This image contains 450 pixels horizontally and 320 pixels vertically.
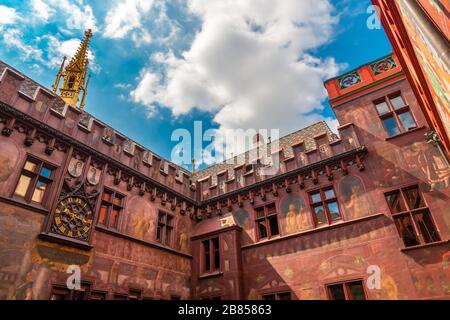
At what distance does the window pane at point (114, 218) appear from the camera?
41.5 ft

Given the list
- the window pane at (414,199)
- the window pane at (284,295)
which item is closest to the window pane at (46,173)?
the window pane at (284,295)

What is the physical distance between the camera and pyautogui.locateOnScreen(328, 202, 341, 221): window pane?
12.6 m

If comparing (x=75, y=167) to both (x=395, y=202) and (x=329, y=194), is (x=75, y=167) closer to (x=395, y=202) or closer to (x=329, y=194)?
(x=329, y=194)

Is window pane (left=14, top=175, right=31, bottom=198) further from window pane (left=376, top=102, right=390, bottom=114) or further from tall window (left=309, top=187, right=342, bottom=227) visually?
window pane (left=376, top=102, right=390, bottom=114)

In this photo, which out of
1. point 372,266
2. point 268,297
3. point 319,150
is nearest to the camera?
point 372,266

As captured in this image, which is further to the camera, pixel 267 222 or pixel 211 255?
pixel 211 255

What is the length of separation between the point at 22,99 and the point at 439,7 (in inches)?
489

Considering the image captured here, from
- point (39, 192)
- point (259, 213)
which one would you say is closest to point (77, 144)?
point (39, 192)

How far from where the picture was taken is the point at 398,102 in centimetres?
1309

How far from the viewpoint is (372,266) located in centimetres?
1084

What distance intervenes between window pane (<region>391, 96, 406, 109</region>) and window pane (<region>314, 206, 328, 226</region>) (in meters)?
5.51

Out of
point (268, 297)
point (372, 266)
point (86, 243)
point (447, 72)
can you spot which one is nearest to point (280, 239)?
point (268, 297)

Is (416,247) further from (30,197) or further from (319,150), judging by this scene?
(30,197)

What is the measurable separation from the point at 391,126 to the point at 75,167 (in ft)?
43.9
